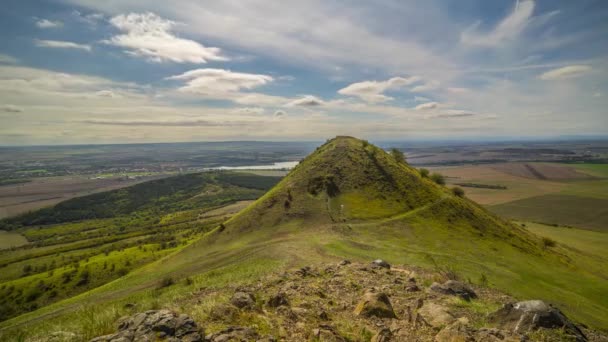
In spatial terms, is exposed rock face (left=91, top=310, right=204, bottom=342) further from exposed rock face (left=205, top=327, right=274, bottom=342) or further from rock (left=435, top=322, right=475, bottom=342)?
rock (left=435, top=322, right=475, bottom=342)

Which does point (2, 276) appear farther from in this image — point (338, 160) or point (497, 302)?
point (497, 302)

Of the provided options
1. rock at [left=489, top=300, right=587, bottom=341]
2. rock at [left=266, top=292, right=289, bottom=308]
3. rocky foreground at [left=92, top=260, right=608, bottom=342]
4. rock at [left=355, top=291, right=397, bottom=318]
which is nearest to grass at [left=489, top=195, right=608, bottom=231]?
rocky foreground at [left=92, top=260, right=608, bottom=342]

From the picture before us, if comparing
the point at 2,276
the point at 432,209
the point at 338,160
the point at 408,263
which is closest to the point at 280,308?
the point at 408,263

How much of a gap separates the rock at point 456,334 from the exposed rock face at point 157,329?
467 inches

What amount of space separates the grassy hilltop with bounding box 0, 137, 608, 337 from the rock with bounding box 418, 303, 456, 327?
13.3 meters

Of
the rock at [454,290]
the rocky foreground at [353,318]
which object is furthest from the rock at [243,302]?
the rock at [454,290]

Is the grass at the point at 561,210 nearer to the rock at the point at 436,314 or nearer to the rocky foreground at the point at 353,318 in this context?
the rocky foreground at the point at 353,318

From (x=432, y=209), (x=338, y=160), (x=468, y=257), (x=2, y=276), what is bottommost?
(x=2, y=276)

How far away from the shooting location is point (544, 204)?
159 m

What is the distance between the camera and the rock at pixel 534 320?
15.2 meters

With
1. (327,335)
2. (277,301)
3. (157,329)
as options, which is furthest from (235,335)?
(277,301)

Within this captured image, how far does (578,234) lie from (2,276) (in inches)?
8871

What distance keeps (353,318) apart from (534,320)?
9.80 m

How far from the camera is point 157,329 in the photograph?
1286 centimetres
